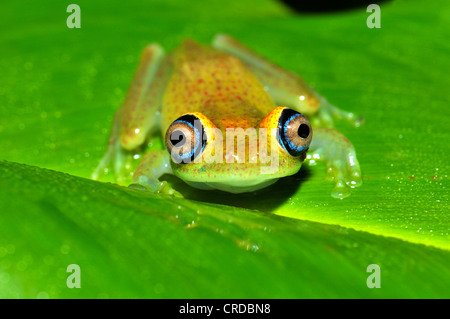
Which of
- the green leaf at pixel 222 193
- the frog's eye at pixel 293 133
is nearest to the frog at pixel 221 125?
the frog's eye at pixel 293 133

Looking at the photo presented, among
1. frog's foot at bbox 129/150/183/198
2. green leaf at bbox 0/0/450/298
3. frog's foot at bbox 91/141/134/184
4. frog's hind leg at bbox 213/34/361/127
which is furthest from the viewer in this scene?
frog's hind leg at bbox 213/34/361/127

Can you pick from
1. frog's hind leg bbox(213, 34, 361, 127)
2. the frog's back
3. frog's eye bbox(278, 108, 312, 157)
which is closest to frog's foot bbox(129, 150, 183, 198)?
the frog's back

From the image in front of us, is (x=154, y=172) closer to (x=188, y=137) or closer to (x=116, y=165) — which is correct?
(x=116, y=165)

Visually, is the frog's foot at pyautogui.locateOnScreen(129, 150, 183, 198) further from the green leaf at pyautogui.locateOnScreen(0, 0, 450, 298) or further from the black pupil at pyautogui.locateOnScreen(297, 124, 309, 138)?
the black pupil at pyautogui.locateOnScreen(297, 124, 309, 138)

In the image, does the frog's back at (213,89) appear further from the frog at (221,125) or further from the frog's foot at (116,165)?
the frog's foot at (116,165)
